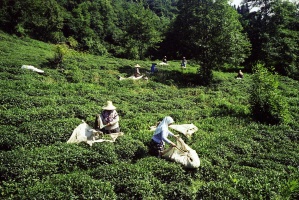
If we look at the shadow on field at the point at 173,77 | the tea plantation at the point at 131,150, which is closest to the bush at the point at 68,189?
the tea plantation at the point at 131,150

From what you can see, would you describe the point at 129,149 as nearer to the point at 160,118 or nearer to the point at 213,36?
the point at 160,118

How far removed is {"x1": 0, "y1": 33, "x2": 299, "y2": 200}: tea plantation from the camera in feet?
22.6

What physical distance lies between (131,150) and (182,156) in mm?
1956

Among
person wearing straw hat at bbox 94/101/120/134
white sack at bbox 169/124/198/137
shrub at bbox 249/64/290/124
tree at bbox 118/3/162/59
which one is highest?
tree at bbox 118/3/162/59

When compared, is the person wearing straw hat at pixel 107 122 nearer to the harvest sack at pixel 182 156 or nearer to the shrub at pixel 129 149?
the shrub at pixel 129 149

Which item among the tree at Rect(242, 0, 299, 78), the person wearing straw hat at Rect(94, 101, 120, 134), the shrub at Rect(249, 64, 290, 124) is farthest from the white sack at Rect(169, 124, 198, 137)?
the tree at Rect(242, 0, 299, 78)

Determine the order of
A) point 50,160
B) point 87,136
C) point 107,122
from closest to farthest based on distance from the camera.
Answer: point 50,160 → point 87,136 → point 107,122

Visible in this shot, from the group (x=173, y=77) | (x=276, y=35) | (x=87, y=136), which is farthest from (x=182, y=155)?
(x=276, y=35)

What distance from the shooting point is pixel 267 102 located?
14.2 metres

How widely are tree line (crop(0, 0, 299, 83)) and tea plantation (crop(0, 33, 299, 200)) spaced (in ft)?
27.1

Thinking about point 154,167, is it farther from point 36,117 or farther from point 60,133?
point 36,117

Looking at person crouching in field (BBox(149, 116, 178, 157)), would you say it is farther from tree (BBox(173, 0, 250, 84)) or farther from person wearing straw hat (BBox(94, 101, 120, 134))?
tree (BBox(173, 0, 250, 84))

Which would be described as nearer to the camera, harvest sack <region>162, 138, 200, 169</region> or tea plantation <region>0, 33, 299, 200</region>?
tea plantation <region>0, 33, 299, 200</region>

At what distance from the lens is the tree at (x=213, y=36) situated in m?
24.4
